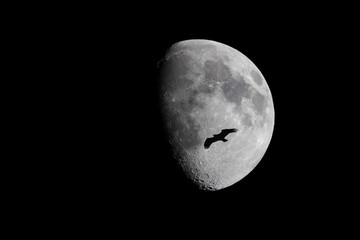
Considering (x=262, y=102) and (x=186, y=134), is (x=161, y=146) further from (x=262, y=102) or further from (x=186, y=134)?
(x=262, y=102)

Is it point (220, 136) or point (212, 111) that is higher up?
point (212, 111)

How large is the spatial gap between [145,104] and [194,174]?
3.31 feet

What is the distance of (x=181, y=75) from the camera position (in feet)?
12.0

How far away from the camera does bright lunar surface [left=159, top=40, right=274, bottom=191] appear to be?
357cm

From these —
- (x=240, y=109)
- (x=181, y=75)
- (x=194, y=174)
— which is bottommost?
(x=194, y=174)

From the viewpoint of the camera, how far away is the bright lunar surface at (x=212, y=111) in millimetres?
3570

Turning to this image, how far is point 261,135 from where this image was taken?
3.94m

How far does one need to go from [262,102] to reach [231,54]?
0.69 meters

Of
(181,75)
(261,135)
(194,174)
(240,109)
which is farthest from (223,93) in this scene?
(194,174)

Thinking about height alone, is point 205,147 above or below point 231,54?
below

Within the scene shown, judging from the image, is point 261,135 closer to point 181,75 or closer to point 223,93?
point 223,93

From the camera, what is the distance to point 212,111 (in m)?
3.56

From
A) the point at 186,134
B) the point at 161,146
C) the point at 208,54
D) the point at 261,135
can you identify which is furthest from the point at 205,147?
the point at 208,54

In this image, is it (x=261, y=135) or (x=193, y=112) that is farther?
(x=261, y=135)
